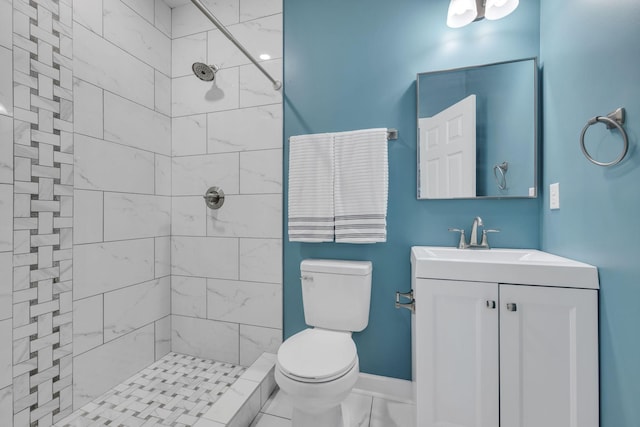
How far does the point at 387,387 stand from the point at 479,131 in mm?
1544

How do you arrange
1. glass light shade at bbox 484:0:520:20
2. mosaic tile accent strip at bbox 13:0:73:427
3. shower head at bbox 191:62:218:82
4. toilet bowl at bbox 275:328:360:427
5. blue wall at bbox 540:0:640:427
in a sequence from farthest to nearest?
1. shower head at bbox 191:62:218:82
2. glass light shade at bbox 484:0:520:20
3. mosaic tile accent strip at bbox 13:0:73:427
4. toilet bowl at bbox 275:328:360:427
5. blue wall at bbox 540:0:640:427

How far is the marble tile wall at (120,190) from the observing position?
1456 mm

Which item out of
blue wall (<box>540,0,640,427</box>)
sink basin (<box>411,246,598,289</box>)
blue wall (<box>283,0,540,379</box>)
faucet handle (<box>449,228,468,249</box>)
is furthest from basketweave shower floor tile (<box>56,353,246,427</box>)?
blue wall (<box>540,0,640,427</box>)

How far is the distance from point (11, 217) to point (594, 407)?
2.37 metres

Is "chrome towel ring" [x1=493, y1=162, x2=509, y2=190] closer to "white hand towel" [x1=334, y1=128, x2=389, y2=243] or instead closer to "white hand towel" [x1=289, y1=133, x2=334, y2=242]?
"white hand towel" [x1=334, y1=128, x2=389, y2=243]

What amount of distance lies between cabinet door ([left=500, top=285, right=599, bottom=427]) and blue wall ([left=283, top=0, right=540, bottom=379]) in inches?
21.2

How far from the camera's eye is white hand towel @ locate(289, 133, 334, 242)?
5.22 feet

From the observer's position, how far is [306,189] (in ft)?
5.34

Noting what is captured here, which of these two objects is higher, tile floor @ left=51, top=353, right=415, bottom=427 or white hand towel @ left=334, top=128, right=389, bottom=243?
white hand towel @ left=334, top=128, right=389, bottom=243

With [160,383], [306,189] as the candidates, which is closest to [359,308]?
[306,189]

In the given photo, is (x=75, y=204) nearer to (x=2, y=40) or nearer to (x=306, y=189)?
(x=2, y=40)

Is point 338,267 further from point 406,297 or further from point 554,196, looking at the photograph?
point 554,196

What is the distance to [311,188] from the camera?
1620 mm

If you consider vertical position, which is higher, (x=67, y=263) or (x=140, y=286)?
(x=67, y=263)
